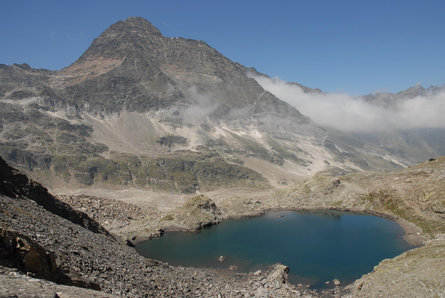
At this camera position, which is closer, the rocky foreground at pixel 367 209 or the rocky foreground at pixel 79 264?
the rocky foreground at pixel 79 264

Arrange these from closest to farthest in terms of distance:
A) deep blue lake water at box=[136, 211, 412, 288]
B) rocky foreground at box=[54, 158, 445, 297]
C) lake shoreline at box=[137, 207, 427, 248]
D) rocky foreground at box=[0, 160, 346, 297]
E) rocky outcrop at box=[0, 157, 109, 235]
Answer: rocky foreground at box=[0, 160, 346, 297] → rocky foreground at box=[54, 158, 445, 297] → rocky outcrop at box=[0, 157, 109, 235] → deep blue lake water at box=[136, 211, 412, 288] → lake shoreline at box=[137, 207, 427, 248]

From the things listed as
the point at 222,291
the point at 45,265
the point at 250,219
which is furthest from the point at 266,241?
the point at 45,265

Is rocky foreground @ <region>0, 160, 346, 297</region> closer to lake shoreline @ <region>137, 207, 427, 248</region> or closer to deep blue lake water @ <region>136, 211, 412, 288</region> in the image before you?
deep blue lake water @ <region>136, 211, 412, 288</region>

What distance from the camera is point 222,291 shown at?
181 ft

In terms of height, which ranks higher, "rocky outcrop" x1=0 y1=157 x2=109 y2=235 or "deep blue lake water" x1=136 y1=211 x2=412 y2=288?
"rocky outcrop" x1=0 y1=157 x2=109 y2=235

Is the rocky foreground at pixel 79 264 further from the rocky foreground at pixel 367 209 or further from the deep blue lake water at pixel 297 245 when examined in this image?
the rocky foreground at pixel 367 209

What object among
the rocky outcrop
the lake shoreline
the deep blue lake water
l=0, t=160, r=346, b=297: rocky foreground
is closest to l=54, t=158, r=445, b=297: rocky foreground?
the lake shoreline

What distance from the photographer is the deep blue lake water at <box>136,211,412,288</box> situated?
72375 millimetres

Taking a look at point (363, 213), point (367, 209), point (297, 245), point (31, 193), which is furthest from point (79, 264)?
point (367, 209)

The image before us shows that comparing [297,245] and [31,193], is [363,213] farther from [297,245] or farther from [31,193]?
[31,193]

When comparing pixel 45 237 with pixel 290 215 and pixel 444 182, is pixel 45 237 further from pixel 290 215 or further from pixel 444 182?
pixel 444 182

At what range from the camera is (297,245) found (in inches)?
3634

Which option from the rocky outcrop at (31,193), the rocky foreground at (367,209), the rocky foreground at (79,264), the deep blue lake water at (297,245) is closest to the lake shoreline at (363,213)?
the rocky foreground at (367,209)

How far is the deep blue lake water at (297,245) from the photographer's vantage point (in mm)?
72375
